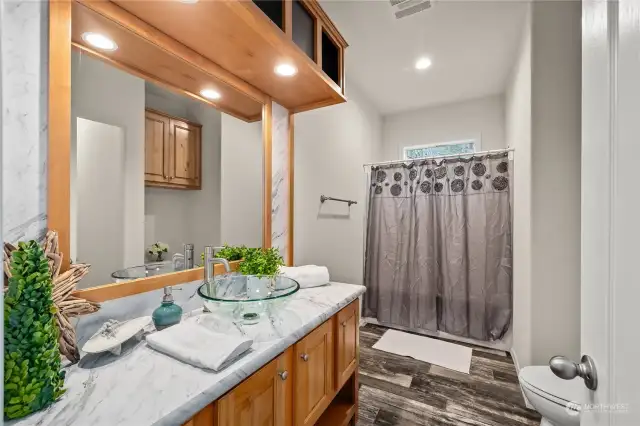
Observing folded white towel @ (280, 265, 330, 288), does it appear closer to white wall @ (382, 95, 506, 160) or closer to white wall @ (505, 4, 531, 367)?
white wall @ (505, 4, 531, 367)

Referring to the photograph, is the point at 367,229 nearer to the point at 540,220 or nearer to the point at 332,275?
the point at 332,275

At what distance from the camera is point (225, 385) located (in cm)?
72

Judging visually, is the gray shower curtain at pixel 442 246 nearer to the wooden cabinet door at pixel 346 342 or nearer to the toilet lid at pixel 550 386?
the toilet lid at pixel 550 386

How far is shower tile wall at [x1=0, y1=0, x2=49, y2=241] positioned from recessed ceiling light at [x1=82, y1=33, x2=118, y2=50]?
0.13m

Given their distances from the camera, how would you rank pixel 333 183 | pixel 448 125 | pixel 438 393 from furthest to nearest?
pixel 448 125, pixel 333 183, pixel 438 393

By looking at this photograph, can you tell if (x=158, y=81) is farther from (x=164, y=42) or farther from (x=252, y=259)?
(x=252, y=259)


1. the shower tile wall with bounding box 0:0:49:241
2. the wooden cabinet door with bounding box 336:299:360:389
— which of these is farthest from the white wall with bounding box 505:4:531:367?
the shower tile wall with bounding box 0:0:49:241

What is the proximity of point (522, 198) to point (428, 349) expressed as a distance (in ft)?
5.03

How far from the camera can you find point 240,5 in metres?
0.98

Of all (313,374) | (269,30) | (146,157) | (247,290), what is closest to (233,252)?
(247,290)

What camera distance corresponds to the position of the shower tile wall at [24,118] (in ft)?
2.43

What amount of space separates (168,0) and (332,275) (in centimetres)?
237

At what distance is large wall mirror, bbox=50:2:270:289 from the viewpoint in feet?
2.99

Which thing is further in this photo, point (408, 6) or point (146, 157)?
point (408, 6)
